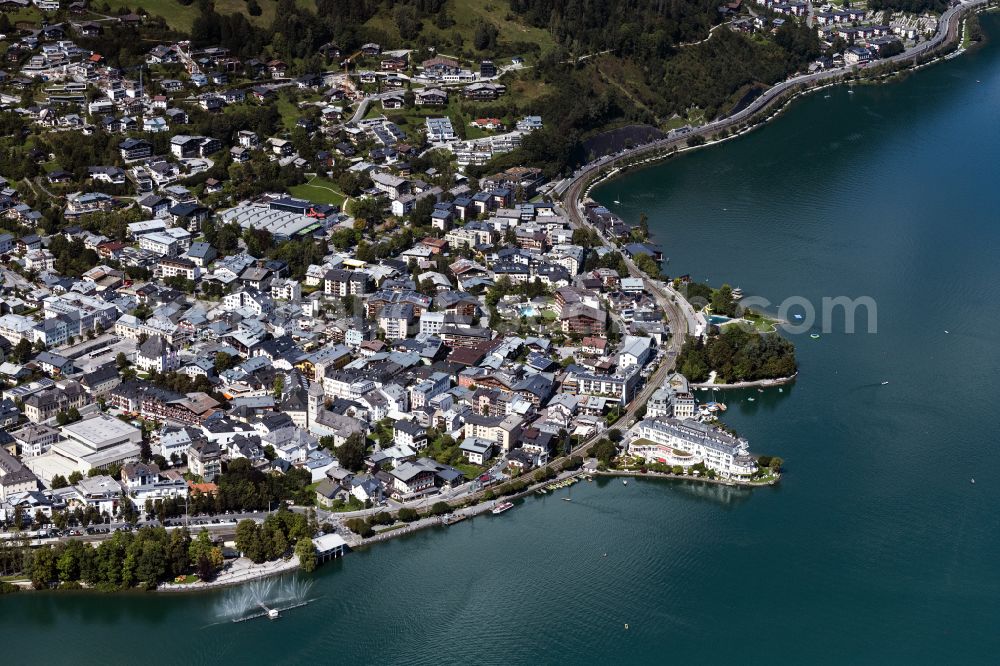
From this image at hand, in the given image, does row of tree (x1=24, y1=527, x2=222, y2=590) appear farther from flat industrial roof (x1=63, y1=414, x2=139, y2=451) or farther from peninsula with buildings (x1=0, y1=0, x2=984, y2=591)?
flat industrial roof (x1=63, y1=414, x2=139, y2=451)

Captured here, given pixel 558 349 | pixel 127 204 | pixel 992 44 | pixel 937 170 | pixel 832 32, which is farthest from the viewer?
pixel 992 44

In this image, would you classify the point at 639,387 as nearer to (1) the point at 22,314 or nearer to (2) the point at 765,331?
→ (2) the point at 765,331

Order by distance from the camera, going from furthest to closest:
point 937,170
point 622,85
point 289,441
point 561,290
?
point 622,85, point 937,170, point 561,290, point 289,441

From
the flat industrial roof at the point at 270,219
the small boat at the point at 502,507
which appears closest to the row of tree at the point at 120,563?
the small boat at the point at 502,507

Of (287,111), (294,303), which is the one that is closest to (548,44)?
(287,111)

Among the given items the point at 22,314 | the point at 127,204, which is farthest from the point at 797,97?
the point at 22,314

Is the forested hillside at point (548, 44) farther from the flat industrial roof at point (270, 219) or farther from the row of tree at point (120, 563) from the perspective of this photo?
the row of tree at point (120, 563)

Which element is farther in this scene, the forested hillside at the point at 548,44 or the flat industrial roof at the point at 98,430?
the forested hillside at the point at 548,44
